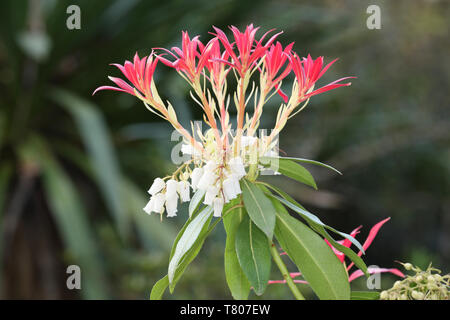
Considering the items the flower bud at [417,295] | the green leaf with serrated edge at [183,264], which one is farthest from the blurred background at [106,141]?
the flower bud at [417,295]

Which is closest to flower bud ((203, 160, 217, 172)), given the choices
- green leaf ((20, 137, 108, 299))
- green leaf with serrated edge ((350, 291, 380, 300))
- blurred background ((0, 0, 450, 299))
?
green leaf with serrated edge ((350, 291, 380, 300))

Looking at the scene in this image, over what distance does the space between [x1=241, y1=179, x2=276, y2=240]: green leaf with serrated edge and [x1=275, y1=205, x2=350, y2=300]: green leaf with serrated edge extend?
30 millimetres

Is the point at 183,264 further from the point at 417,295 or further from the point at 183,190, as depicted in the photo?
the point at 417,295

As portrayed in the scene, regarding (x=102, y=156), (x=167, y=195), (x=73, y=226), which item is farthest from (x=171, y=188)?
(x=73, y=226)

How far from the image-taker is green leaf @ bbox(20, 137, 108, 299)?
179cm

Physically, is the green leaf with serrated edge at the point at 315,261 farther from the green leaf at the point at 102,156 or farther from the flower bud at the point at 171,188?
the green leaf at the point at 102,156

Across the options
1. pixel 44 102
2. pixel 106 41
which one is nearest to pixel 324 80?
pixel 106 41

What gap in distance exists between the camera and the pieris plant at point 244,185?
0.39 metres

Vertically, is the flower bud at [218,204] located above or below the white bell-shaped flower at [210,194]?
below

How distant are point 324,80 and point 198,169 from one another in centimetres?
286

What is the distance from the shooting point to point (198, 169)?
418 millimetres

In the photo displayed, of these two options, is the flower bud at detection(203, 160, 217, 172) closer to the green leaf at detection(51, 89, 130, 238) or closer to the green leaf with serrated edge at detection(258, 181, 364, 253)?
the green leaf with serrated edge at detection(258, 181, 364, 253)

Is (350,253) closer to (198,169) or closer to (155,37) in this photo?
(198,169)

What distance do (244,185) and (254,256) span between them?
6 cm
